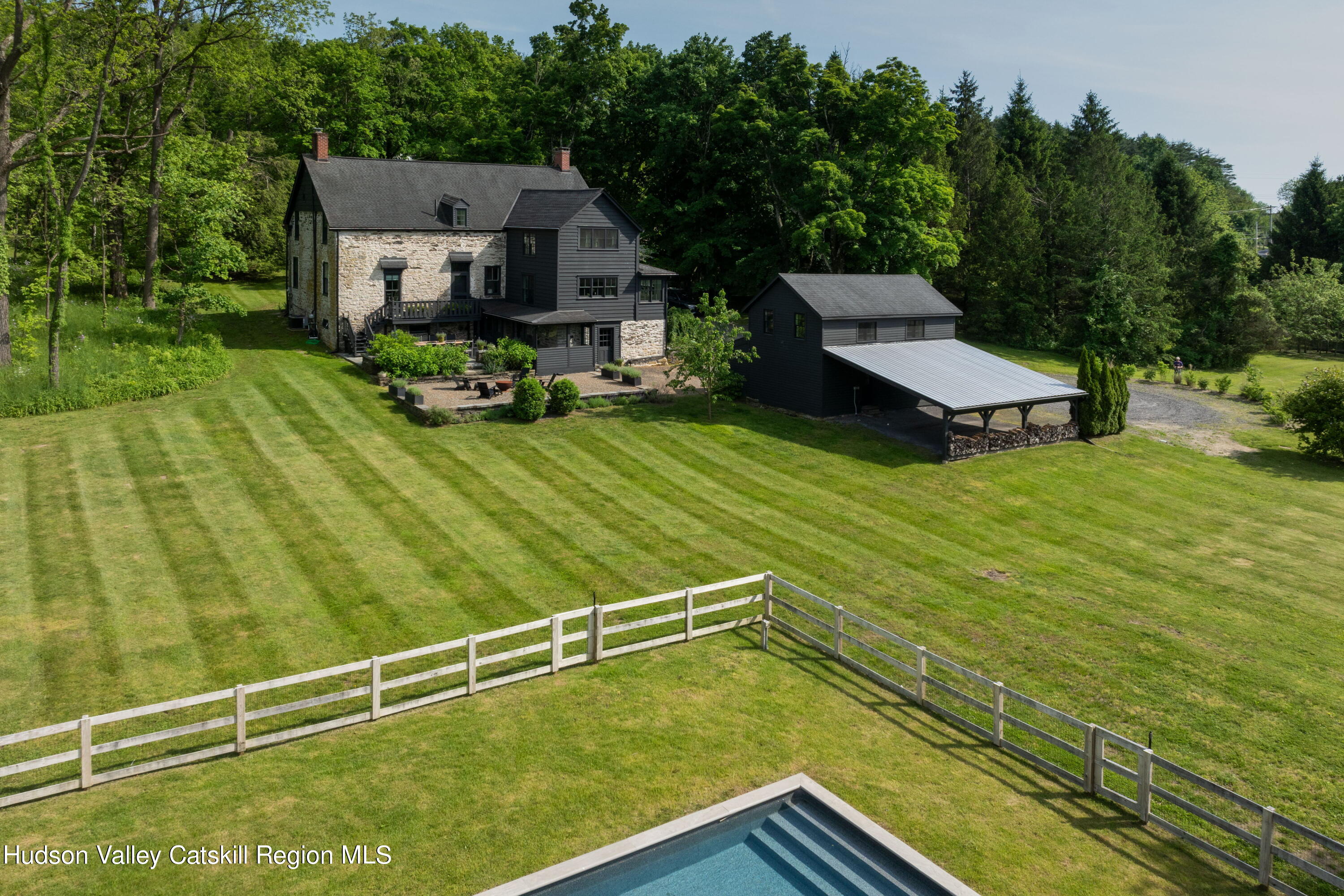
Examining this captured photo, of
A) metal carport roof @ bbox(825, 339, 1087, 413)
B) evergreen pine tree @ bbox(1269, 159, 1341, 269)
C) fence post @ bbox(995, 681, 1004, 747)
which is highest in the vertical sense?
evergreen pine tree @ bbox(1269, 159, 1341, 269)

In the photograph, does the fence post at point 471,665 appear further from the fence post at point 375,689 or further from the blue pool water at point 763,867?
the blue pool water at point 763,867

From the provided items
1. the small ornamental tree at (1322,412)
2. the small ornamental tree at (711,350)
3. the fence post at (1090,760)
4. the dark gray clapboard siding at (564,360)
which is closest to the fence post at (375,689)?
the fence post at (1090,760)

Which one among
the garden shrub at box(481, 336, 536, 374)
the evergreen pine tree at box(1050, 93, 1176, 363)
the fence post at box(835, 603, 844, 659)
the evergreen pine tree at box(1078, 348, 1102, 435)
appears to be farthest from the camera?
the evergreen pine tree at box(1050, 93, 1176, 363)

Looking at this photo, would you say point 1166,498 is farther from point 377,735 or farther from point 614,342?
point 377,735

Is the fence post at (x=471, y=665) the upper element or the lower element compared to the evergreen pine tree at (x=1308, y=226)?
lower

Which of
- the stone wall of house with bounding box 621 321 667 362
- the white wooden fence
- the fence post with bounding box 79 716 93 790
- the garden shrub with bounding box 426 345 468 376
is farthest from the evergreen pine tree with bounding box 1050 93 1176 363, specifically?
the fence post with bounding box 79 716 93 790

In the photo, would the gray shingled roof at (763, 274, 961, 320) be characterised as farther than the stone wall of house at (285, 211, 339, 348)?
No

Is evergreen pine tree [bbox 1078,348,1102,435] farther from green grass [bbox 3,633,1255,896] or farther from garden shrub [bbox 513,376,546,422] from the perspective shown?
green grass [bbox 3,633,1255,896]

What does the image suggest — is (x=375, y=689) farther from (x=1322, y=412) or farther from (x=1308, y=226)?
(x=1308, y=226)
